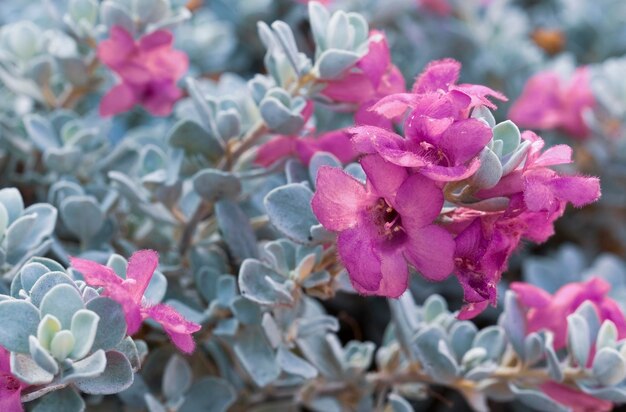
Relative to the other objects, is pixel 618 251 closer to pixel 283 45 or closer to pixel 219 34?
pixel 219 34

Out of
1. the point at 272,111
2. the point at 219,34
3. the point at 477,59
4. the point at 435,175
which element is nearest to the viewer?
the point at 435,175

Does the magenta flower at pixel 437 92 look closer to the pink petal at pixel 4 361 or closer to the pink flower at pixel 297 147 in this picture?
the pink flower at pixel 297 147

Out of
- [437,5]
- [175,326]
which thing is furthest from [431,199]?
[437,5]

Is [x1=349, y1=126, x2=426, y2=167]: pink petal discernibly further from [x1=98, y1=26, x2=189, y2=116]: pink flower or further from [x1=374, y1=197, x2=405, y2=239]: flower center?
[x1=98, y1=26, x2=189, y2=116]: pink flower

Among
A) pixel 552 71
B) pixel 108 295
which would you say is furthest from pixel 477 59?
pixel 108 295

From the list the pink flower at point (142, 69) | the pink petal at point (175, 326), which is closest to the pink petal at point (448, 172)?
the pink petal at point (175, 326)

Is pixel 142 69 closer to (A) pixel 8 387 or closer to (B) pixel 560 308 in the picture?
(A) pixel 8 387
